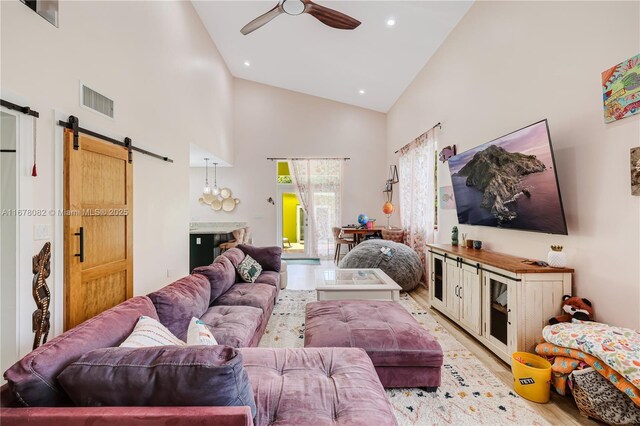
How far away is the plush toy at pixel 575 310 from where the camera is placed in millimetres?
1995

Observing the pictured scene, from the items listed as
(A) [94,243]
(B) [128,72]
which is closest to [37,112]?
(A) [94,243]

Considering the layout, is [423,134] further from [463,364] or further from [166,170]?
[166,170]

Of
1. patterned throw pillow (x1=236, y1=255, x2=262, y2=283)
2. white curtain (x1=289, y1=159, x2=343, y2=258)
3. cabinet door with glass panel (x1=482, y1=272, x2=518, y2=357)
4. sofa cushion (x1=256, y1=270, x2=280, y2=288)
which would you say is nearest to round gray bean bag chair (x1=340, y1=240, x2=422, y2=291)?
sofa cushion (x1=256, y1=270, x2=280, y2=288)

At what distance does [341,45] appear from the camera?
4.46 m

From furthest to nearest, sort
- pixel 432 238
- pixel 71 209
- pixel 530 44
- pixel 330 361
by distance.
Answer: pixel 432 238
pixel 530 44
pixel 71 209
pixel 330 361

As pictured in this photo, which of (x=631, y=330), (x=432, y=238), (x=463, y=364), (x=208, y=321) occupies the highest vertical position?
(x=432, y=238)

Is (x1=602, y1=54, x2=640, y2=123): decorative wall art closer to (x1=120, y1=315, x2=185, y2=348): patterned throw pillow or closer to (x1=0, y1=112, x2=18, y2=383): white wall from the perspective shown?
(x1=120, y1=315, x2=185, y2=348): patterned throw pillow

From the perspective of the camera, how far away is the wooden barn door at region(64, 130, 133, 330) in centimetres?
214

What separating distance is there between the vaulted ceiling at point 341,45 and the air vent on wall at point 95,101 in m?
2.60

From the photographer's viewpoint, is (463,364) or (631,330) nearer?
(631,330)

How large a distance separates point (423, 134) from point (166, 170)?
3.93 m

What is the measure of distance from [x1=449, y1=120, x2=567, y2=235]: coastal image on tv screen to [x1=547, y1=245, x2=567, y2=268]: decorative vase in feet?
0.50

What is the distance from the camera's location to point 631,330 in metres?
1.70

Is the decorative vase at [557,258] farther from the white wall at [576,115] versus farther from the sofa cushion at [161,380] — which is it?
the sofa cushion at [161,380]
